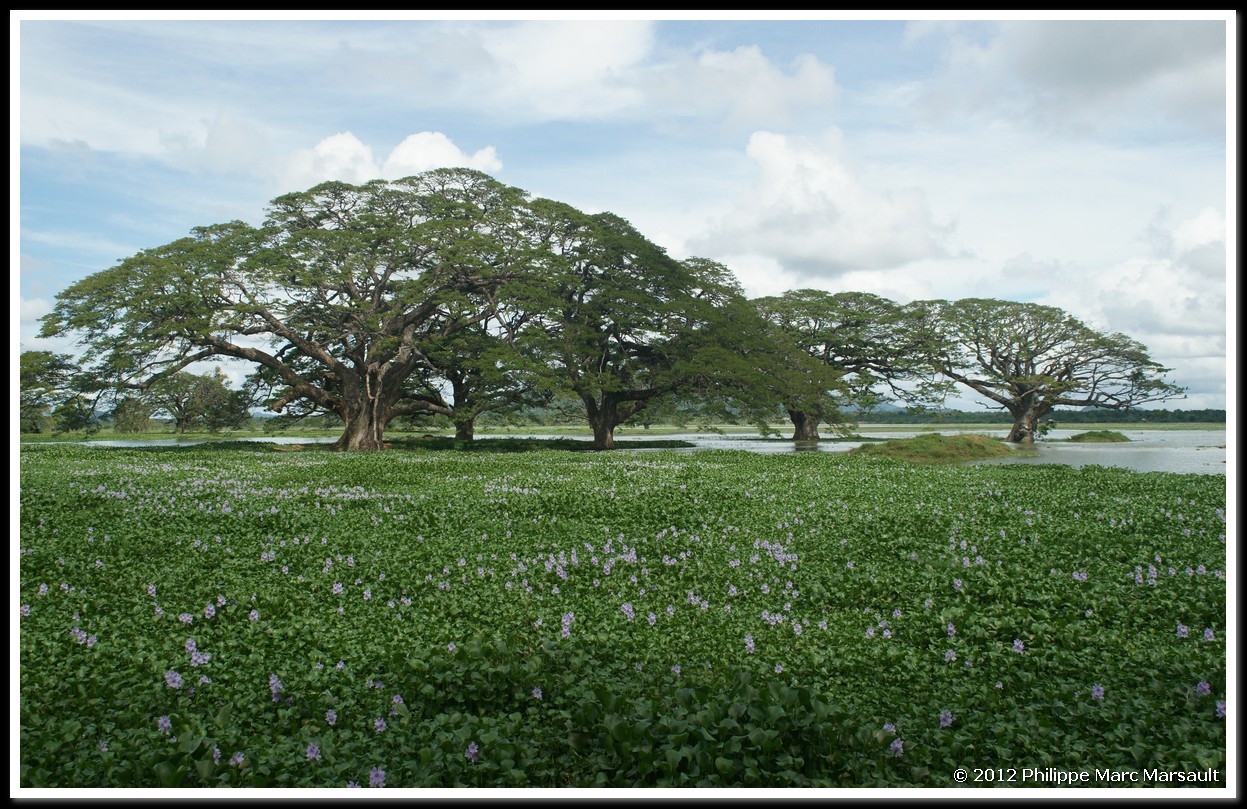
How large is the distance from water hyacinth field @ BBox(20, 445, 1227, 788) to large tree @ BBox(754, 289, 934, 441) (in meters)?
29.0

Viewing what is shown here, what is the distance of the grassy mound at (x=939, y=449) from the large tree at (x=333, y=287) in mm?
14875

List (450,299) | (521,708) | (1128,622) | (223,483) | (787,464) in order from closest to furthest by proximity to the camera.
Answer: (521,708), (1128,622), (223,483), (787,464), (450,299)

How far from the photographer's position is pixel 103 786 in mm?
3344

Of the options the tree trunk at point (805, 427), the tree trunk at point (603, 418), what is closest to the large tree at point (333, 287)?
the tree trunk at point (603, 418)

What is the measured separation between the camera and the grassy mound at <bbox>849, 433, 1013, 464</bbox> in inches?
990

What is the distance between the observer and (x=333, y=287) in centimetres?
2523

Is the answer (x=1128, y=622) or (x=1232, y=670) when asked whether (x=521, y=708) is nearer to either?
(x=1232, y=670)

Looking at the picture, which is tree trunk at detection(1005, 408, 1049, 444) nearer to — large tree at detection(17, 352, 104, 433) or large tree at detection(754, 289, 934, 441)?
large tree at detection(754, 289, 934, 441)

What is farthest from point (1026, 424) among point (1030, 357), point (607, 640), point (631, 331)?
point (607, 640)

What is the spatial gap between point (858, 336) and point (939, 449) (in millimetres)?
14374

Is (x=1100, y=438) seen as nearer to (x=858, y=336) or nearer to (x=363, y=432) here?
(x=858, y=336)

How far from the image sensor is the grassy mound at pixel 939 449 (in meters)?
25.1

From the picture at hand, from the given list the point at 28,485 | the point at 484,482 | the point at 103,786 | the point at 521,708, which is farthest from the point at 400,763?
the point at 28,485

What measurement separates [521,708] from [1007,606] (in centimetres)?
405
